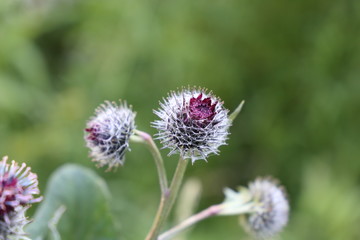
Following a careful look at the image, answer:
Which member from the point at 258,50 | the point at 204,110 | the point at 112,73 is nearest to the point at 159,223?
the point at 204,110

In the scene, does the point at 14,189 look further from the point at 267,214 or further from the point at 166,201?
the point at 267,214

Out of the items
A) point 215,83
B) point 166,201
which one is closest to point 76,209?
point 166,201

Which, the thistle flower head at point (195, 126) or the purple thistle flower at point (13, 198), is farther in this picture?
the thistle flower head at point (195, 126)

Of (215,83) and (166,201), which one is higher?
(215,83)

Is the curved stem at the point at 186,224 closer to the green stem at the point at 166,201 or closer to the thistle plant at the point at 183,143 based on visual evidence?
→ the thistle plant at the point at 183,143

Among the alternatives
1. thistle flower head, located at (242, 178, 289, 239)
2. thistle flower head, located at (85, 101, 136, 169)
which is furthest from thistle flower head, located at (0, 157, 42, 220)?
thistle flower head, located at (242, 178, 289, 239)

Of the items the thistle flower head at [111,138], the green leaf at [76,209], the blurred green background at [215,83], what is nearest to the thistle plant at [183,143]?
the thistle flower head at [111,138]
